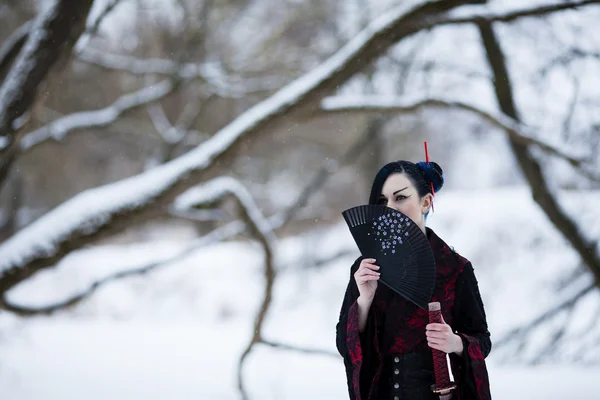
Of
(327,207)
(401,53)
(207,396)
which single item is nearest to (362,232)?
(207,396)

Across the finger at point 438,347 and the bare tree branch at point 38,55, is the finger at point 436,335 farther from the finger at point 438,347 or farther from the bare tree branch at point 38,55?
the bare tree branch at point 38,55

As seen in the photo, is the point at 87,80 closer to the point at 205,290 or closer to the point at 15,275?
the point at 205,290

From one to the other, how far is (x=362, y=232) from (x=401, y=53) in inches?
162

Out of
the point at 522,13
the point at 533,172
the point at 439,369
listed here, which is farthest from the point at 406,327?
the point at 533,172

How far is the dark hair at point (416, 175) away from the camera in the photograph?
1.65 metres

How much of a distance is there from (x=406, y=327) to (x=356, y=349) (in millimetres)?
144

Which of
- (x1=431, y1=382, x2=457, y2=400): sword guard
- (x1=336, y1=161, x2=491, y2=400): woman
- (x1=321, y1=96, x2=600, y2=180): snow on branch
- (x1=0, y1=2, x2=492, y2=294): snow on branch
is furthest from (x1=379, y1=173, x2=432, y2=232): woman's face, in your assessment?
(x1=321, y1=96, x2=600, y2=180): snow on branch

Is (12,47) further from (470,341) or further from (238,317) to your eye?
(238,317)

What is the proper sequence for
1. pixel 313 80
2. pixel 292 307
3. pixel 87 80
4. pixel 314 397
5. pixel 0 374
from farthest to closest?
pixel 87 80 → pixel 292 307 → pixel 0 374 → pixel 314 397 → pixel 313 80

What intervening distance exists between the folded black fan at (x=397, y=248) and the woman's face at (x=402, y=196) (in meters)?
Answer: 0.08

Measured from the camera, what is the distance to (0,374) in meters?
5.21

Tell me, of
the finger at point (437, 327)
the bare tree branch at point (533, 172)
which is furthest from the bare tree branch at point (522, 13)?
the finger at point (437, 327)

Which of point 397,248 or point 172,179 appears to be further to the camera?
point 172,179

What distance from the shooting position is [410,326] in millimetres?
1591
